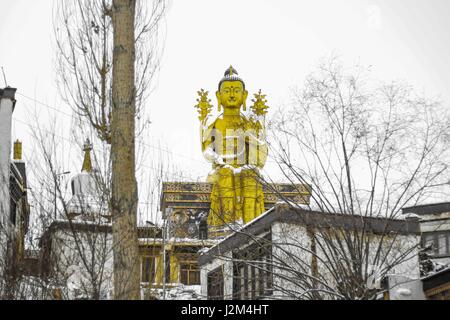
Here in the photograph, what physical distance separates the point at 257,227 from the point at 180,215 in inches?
692

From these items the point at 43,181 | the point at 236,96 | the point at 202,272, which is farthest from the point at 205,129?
the point at 43,181

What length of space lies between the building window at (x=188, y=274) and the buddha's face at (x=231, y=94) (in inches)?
321

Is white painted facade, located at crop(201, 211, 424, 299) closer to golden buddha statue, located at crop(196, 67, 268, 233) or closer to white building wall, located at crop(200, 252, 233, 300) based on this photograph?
white building wall, located at crop(200, 252, 233, 300)


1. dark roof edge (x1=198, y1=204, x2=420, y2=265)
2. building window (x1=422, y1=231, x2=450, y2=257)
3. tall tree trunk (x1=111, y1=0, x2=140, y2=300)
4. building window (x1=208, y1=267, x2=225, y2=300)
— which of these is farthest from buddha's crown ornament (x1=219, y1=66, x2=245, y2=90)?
tall tree trunk (x1=111, y1=0, x2=140, y2=300)

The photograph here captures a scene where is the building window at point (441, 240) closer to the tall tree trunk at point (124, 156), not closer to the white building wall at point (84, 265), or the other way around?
the white building wall at point (84, 265)

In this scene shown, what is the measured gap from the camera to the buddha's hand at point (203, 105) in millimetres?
40531

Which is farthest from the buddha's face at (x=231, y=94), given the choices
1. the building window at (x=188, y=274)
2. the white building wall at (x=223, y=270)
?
the white building wall at (x=223, y=270)

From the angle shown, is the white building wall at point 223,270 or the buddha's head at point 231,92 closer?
the white building wall at point 223,270

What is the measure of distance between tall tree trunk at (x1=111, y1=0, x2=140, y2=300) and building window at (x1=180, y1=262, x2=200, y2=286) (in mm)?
20401

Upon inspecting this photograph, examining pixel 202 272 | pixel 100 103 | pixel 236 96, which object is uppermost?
pixel 236 96

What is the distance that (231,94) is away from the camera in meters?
40.7

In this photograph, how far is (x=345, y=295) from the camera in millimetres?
16297

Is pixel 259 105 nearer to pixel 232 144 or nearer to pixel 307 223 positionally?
pixel 232 144

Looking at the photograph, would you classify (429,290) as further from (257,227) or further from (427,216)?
(427,216)
